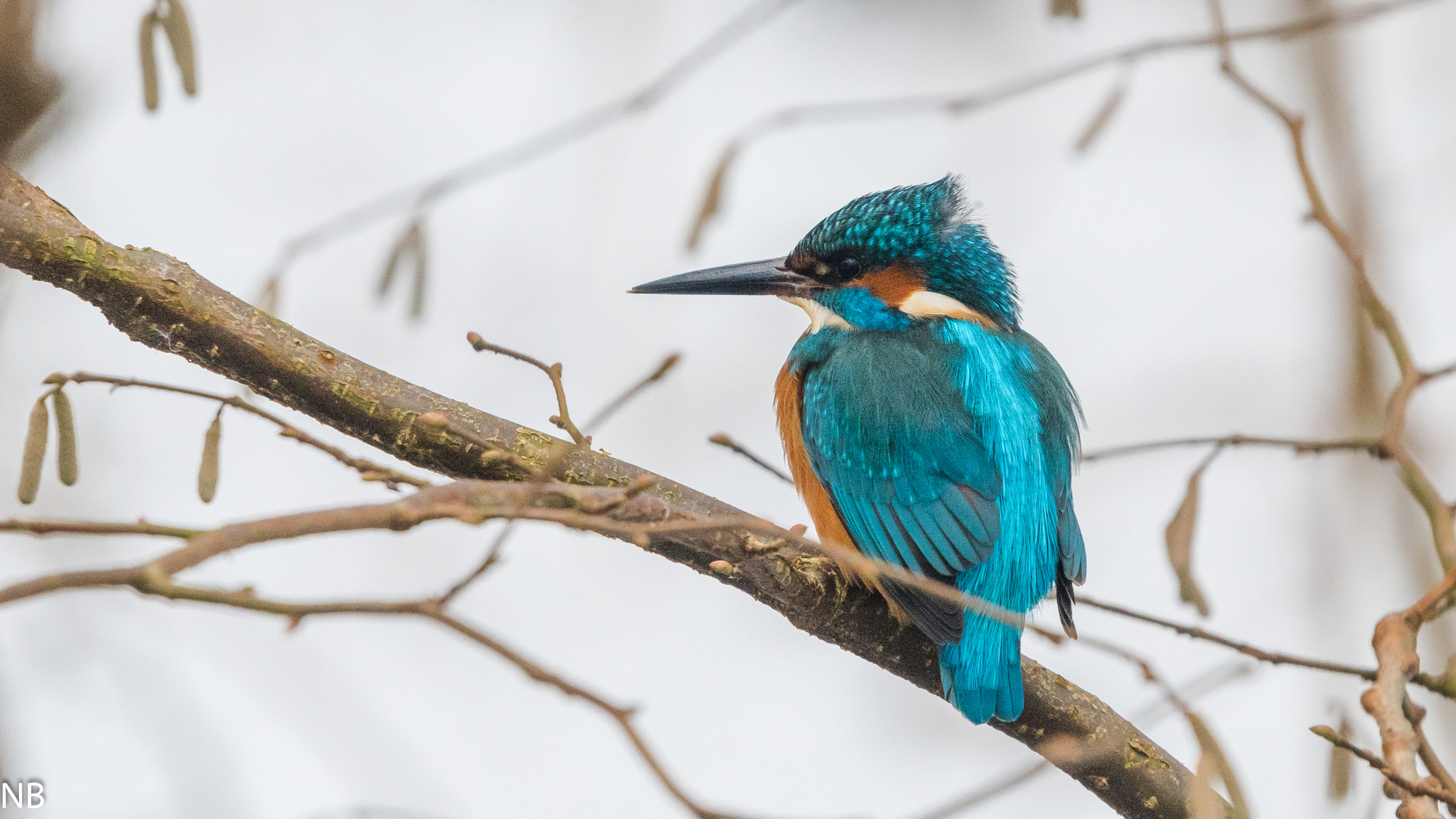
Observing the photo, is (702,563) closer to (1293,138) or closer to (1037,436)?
(1037,436)

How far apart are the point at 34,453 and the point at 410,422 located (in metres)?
0.48

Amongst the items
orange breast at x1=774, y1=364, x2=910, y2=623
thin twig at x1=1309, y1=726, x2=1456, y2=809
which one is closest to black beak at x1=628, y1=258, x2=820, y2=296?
orange breast at x1=774, y1=364, x2=910, y2=623

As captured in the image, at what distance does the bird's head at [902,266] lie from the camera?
2939 millimetres

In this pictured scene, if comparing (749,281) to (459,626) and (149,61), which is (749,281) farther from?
(459,626)

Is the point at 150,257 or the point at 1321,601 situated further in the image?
the point at 1321,601

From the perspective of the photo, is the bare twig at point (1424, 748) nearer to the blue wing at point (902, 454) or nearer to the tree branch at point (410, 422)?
the tree branch at point (410, 422)

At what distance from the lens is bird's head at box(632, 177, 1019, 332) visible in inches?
116

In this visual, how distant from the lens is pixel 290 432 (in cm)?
139

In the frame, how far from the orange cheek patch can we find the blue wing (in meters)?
0.22

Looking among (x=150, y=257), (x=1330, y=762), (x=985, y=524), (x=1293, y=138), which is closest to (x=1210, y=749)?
(x=1330, y=762)

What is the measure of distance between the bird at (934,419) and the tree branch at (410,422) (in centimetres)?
13

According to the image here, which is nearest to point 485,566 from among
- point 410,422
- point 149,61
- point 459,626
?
point 459,626

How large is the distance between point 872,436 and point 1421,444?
256 centimetres

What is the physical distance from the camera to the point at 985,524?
7.59 feet
